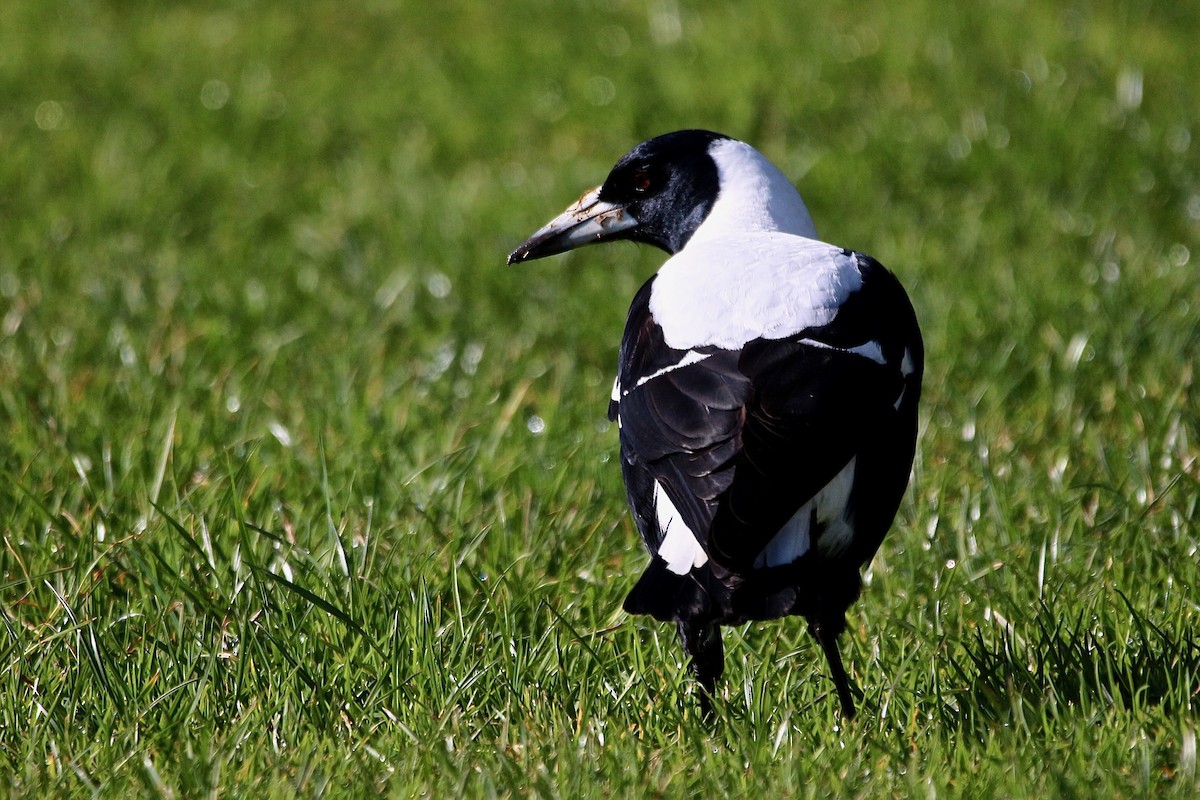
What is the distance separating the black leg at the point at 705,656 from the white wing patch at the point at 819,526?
17cm

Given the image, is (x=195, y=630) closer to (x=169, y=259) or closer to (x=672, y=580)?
(x=672, y=580)

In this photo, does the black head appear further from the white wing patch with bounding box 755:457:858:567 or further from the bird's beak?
the white wing patch with bounding box 755:457:858:567

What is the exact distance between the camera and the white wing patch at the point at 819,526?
2336 millimetres

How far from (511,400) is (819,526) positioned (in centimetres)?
157

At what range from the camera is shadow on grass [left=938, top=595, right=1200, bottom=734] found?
2.26m

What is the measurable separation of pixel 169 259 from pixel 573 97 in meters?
1.97

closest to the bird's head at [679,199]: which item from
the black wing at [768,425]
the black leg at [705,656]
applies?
the black wing at [768,425]

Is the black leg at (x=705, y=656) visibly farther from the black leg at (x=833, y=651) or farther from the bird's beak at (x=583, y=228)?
the bird's beak at (x=583, y=228)

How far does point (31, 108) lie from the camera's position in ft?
20.2

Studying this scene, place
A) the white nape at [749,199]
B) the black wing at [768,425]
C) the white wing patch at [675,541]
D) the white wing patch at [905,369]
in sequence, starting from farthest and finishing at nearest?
the white nape at [749,199], the white wing patch at [905,369], the white wing patch at [675,541], the black wing at [768,425]

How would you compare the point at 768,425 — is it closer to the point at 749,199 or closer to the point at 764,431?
the point at 764,431

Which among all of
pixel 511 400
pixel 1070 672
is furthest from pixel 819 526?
pixel 511 400

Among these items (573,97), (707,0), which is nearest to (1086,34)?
(707,0)

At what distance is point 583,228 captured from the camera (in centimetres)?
319
